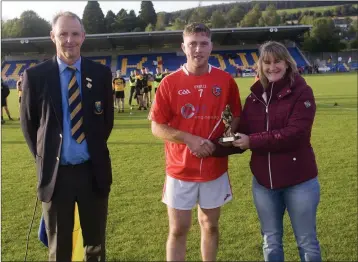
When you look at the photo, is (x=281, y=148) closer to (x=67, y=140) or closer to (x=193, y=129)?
(x=193, y=129)

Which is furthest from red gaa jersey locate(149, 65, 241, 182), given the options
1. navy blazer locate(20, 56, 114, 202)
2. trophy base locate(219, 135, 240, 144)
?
navy blazer locate(20, 56, 114, 202)

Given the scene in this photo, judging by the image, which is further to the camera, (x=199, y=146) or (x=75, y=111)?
(x=199, y=146)

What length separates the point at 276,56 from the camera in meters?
2.72

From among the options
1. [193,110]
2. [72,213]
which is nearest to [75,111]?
[72,213]

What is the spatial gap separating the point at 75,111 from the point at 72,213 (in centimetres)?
74

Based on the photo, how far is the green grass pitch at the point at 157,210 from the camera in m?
3.85

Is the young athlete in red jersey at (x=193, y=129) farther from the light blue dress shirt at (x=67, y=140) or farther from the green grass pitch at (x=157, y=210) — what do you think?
the green grass pitch at (x=157, y=210)

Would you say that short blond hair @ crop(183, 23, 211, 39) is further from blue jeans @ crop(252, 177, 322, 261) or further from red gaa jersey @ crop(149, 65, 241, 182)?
blue jeans @ crop(252, 177, 322, 261)

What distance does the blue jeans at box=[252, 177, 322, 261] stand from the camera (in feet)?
8.89

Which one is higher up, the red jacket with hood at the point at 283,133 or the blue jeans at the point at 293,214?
the red jacket with hood at the point at 283,133

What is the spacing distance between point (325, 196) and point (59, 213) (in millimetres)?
3691

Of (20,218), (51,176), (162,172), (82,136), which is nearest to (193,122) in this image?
(82,136)

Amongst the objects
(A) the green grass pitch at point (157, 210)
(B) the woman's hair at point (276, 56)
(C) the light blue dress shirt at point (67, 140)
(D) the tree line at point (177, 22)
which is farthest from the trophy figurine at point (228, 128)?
(D) the tree line at point (177, 22)

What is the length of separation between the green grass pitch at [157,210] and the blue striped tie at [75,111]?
1553 millimetres
